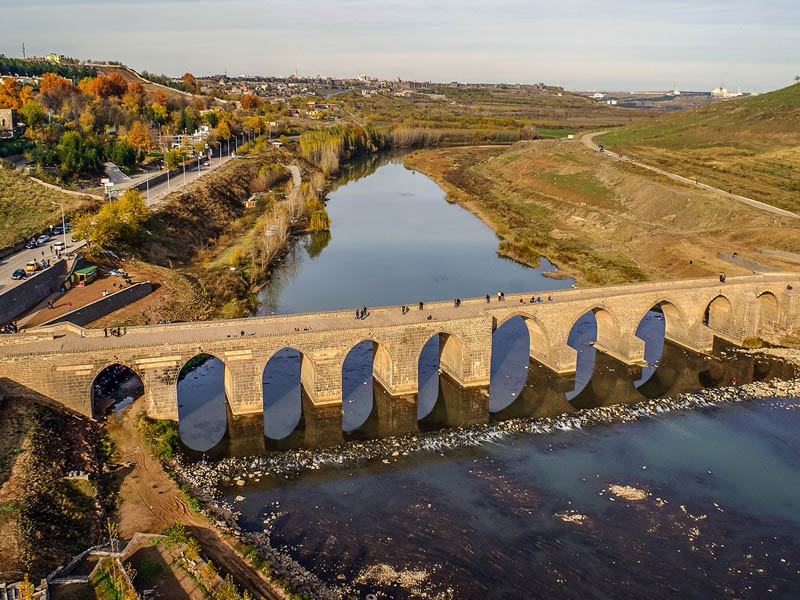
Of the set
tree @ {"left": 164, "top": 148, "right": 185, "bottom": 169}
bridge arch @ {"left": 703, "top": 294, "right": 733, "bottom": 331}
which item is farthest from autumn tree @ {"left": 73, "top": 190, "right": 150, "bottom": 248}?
bridge arch @ {"left": 703, "top": 294, "right": 733, "bottom": 331}

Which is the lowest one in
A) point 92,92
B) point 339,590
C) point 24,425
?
point 339,590

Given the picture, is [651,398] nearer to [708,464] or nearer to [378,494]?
[708,464]

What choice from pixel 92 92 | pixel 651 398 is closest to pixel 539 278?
pixel 651 398

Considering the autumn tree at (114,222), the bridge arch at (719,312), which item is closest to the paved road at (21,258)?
the autumn tree at (114,222)

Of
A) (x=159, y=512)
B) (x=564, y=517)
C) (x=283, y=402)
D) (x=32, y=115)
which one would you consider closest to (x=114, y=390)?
(x=283, y=402)

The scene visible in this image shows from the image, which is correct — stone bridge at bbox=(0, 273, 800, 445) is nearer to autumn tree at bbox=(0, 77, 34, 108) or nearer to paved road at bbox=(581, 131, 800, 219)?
paved road at bbox=(581, 131, 800, 219)
